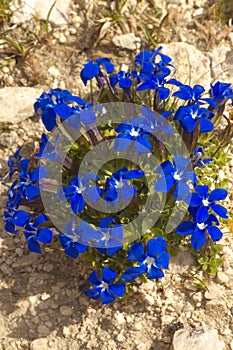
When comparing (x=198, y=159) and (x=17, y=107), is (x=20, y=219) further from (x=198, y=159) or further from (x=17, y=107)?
(x=17, y=107)

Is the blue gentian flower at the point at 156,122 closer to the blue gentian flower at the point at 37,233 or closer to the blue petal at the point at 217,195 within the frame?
the blue petal at the point at 217,195

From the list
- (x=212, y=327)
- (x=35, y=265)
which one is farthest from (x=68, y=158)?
(x=212, y=327)

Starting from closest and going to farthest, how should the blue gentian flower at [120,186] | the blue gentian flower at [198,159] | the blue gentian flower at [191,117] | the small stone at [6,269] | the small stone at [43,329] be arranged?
the blue gentian flower at [120,186]
the blue gentian flower at [191,117]
the blue gentian flower at [198,159]
the small stone at [43,329]
the small stone at [6,269]

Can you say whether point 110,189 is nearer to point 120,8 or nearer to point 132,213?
point 132,213

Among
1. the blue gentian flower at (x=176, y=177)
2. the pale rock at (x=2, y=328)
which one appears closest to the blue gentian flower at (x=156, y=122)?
the blue gentian flower at (x=176, y=177)

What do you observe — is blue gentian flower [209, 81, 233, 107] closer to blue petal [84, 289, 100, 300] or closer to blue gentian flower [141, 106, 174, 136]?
blue gentian flower [141, 106, 174, 136]

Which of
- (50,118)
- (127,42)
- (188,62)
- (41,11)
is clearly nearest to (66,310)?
(50,118)
